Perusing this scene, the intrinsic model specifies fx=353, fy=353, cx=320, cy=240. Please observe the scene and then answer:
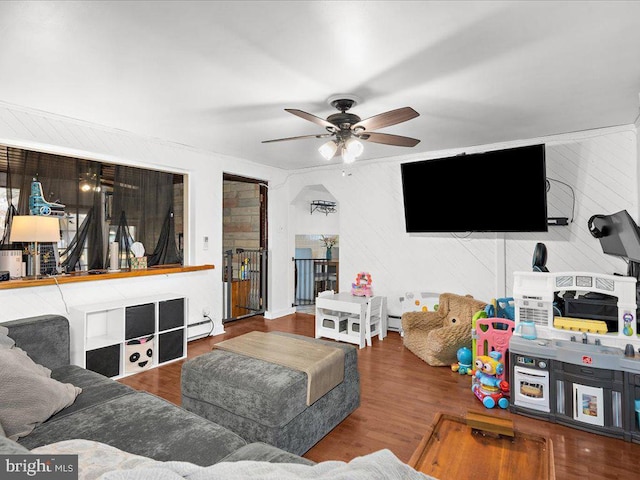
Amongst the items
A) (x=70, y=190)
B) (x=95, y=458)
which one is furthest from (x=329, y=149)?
(x=70, y=190)

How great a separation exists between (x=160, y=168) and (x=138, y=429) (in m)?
3.27

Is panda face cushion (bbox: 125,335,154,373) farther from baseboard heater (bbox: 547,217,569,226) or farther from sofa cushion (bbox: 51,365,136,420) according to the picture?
baseboard heater (bbox: 547,217,569,226)

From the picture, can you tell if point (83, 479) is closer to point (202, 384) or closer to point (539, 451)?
point (202, 384)

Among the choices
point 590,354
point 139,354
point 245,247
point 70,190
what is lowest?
point 139,354

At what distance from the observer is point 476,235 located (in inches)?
172

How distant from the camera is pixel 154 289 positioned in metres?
3.98

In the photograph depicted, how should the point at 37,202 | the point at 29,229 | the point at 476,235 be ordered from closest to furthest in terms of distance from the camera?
the point at 29,229, the point at 37,202, the point at 476,235

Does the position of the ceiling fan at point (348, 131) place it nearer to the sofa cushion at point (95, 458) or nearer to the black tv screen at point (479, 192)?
the black tv screen at point (479, 192)

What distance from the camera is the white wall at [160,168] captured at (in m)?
3.08

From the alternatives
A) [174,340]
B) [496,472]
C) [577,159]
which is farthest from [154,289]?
[577,159]

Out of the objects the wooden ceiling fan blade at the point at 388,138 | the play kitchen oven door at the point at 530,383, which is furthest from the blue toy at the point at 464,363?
the wooden ceiling fan blade at the point at 388,138

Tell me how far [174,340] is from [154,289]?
637 mm

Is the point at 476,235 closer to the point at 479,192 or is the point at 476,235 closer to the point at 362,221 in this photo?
the point at 479,192

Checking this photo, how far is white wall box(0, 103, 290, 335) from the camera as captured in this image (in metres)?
3.08
